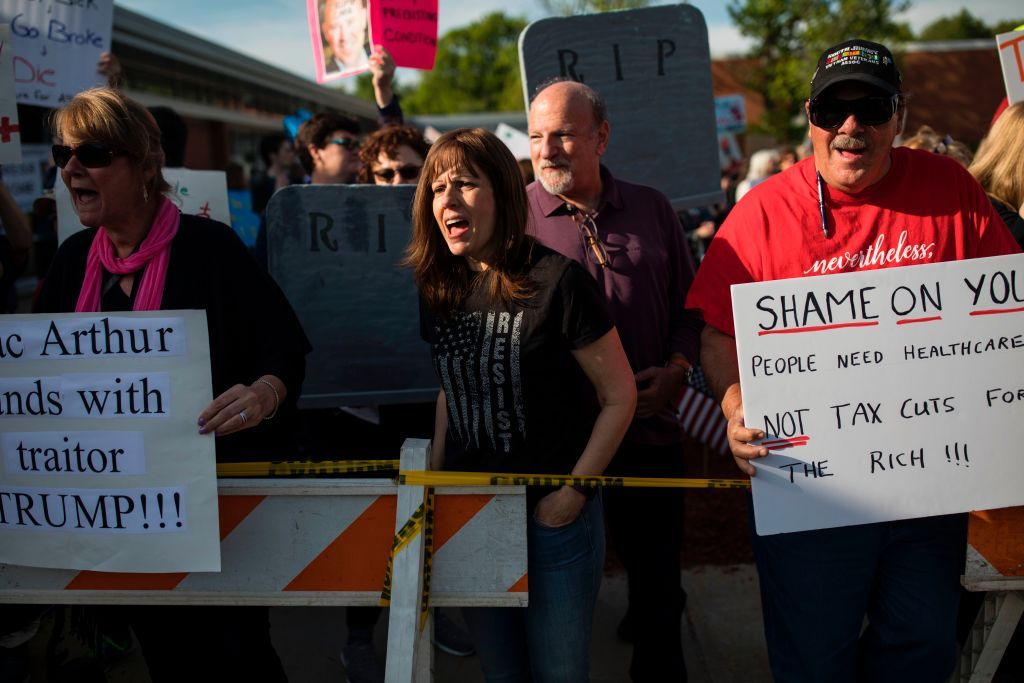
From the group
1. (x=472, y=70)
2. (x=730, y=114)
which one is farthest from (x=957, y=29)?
(x=730, y=114)

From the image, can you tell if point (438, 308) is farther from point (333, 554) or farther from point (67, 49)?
point (67, 49)

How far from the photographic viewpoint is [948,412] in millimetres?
2156

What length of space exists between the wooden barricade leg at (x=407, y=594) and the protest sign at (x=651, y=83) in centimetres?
204

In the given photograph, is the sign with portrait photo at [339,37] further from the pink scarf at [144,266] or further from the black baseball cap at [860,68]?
the black baseball cap at [860,68]

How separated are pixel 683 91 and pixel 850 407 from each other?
198 centimetres

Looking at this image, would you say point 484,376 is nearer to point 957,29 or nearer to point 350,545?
point 350,545

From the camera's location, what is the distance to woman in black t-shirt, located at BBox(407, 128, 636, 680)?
2.16 m

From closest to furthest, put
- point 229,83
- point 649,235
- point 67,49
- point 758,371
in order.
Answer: point 758,371, point 649,235, point 67,49, point 229,83

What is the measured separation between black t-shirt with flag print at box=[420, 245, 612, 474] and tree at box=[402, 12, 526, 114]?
223 ft

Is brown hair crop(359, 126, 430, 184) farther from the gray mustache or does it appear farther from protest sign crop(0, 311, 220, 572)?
the gray mustache

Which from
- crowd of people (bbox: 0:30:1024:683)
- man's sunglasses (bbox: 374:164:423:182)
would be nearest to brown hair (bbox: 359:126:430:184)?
man's sunglasses (bbox: 374:164:423:182)

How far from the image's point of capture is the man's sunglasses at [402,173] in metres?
3.62

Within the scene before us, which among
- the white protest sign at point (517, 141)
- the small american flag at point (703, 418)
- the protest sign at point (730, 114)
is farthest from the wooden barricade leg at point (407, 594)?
the protest sign at point (730, 114)

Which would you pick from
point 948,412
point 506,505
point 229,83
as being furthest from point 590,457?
point 229,83
